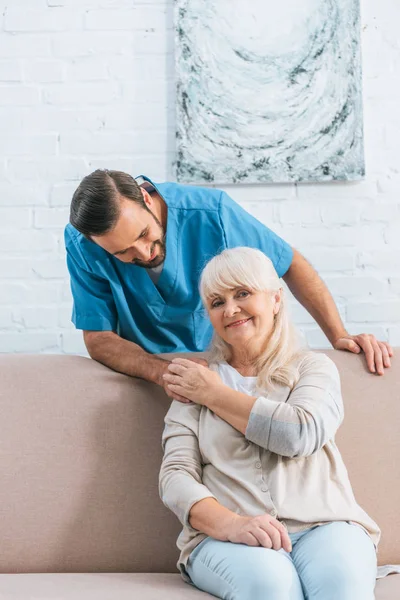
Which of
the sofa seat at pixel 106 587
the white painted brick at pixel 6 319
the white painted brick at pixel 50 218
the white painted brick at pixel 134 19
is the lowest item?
the sofa seat at pixel 106 587

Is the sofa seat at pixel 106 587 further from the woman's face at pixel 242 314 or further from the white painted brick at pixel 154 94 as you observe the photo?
the white painted brick at pixel 154 94

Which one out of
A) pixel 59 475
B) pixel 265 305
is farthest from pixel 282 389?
pixel 59 475

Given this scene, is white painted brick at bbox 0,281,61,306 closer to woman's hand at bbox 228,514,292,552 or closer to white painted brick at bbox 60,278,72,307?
white painted brick at bbox 60,278,72,307

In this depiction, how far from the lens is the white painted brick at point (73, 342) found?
7.11 feet

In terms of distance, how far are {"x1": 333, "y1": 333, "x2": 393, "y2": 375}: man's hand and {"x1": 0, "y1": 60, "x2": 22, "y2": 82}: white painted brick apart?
1.28 meters

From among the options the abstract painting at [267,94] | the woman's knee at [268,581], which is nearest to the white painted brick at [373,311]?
the abstract painting at [267,94]

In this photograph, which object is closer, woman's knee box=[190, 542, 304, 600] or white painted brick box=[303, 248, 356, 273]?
woman's knee box=[190, 542, 304, 600]

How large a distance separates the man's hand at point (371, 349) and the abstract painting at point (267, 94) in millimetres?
648

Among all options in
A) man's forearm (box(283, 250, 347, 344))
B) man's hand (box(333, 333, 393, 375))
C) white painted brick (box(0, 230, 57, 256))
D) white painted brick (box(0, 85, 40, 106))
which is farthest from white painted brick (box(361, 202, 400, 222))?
white painted brick (box(0, 85, 40, 106))

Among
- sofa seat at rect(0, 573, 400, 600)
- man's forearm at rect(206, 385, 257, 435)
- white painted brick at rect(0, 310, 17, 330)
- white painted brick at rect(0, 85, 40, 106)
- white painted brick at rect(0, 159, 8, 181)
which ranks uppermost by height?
white painted brick at rect(0, 85, 40, 106)

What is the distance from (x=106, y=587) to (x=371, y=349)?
0.77 meters

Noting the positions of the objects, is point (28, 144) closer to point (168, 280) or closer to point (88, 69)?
point (88, 69)

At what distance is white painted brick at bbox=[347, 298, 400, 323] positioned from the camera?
2.14 m

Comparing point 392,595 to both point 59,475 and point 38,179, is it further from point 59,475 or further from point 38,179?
point 38,179
